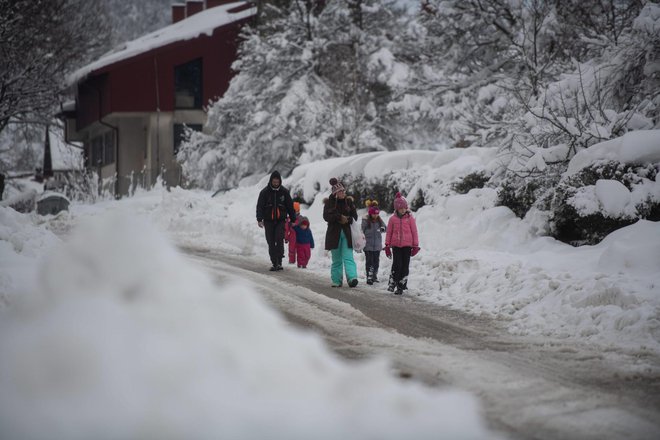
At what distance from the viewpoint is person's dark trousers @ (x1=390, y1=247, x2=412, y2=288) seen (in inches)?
417

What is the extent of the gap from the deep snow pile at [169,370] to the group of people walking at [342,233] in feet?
15.9

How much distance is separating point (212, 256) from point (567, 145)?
23.1ft

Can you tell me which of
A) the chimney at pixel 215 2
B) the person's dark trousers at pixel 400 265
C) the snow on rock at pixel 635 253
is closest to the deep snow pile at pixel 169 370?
the snow on rock at pixel 635 253

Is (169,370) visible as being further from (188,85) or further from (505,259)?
(188,85)

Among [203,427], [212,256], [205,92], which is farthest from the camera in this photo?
[205,92]

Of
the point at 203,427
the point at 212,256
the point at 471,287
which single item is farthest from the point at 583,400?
the point at 212,256

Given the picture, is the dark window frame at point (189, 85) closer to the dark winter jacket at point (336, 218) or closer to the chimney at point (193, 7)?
the chimney at point (193, 7)

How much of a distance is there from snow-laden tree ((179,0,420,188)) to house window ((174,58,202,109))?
7139 millimetres

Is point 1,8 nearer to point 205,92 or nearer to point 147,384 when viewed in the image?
point 205,92

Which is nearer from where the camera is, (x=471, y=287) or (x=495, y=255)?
(x=471, y=287)

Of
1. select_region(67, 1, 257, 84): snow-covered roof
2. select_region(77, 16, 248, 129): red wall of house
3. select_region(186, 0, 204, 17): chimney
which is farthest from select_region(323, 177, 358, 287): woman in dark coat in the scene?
select_region(186, 0, 204, 17): chimney

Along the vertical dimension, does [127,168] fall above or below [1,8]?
below

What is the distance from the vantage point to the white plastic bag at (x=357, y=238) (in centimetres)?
1173

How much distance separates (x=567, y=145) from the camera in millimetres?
12273
